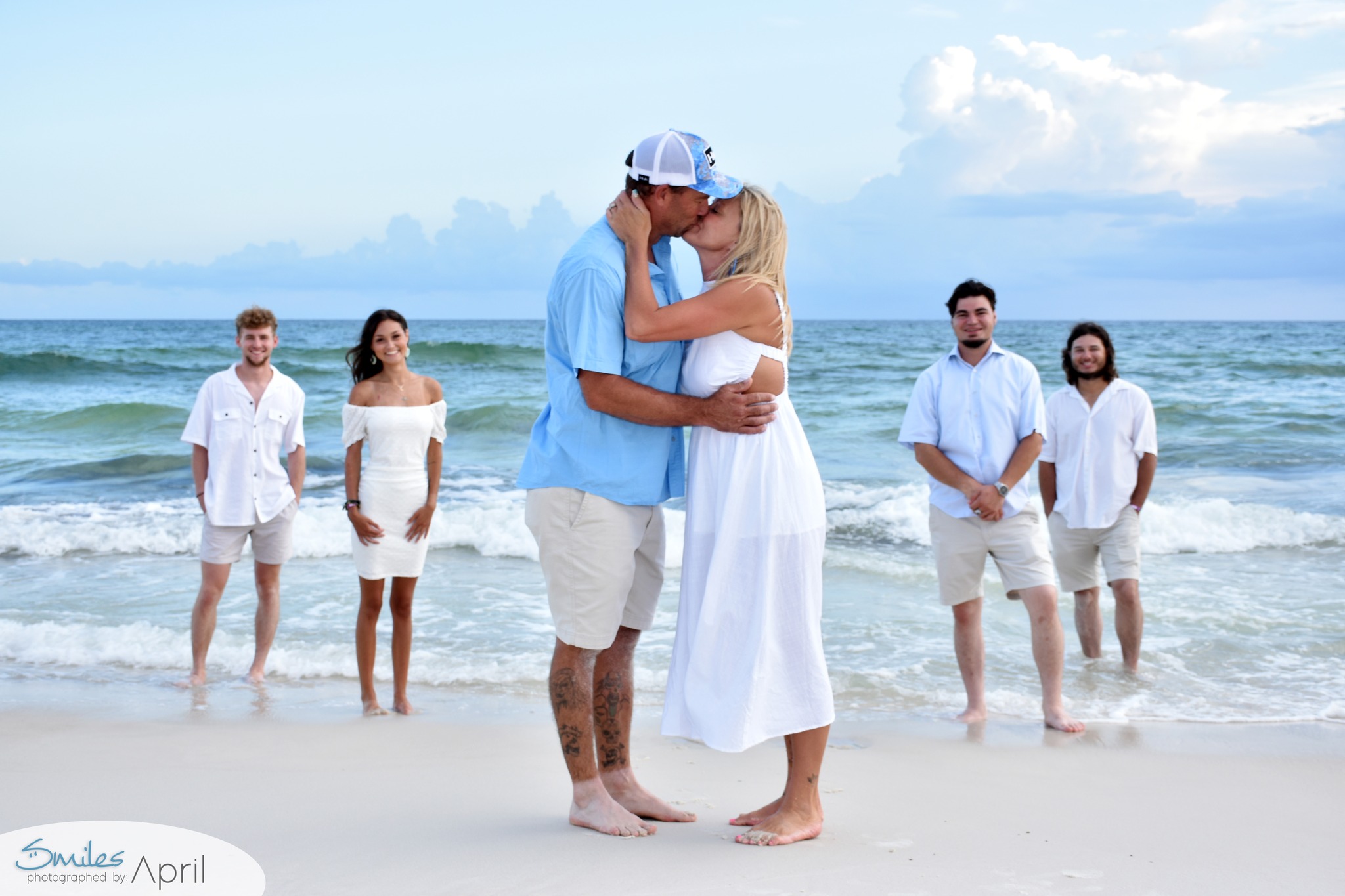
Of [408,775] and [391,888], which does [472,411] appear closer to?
[408,775]

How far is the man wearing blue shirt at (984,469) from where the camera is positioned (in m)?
4.80

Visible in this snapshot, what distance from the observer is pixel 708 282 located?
3.12m

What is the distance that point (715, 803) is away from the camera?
365 centimetres

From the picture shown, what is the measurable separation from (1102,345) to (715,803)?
372cm

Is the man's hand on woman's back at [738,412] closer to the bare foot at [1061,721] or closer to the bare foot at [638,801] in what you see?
the bare foot at [638,801]

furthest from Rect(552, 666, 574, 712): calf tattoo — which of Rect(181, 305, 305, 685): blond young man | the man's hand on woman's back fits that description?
Rect(181, 305, 305, 685): blond young man

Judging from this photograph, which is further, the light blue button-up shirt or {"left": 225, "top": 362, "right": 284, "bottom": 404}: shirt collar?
{"left": 225, "top": 362, "right": 284, "bottom": 404}: shirt collar

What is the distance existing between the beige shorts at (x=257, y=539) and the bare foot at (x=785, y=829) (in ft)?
11.6

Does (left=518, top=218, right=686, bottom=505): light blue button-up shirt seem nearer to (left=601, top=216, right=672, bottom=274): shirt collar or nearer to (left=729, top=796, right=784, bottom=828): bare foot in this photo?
(left=601, top=216, right=672, bottom=274): shirt collar

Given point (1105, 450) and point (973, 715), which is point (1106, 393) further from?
point (973, 715)

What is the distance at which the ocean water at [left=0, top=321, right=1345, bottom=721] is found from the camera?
5.64 metres

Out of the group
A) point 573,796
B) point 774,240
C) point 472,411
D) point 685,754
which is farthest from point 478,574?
point 472,411

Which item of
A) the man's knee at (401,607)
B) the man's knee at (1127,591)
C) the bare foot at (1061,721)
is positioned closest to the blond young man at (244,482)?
the man's knee at (401,607)

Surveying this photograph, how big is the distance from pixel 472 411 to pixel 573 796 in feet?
50.8
